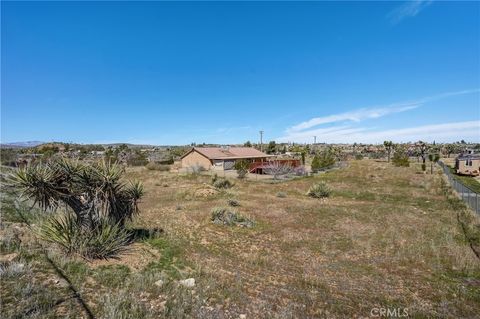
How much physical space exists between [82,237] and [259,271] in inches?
193

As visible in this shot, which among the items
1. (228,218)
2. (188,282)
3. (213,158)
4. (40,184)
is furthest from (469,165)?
(40,184)

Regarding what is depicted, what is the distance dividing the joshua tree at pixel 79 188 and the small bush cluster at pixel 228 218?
5.51 meters

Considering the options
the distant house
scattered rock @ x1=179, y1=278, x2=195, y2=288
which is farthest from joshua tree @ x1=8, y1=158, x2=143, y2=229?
the distant house

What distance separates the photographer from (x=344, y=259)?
9133 mm

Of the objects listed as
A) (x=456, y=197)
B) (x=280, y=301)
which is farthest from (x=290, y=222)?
(x=456, y=197)

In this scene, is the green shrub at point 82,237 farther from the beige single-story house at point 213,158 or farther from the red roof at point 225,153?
the red roof at point 225,153

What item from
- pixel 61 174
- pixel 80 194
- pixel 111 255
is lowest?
pixel 111 255

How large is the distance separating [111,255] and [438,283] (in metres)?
8.94

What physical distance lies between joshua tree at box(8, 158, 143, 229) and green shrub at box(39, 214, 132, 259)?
0.21 m

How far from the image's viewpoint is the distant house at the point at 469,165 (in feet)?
129

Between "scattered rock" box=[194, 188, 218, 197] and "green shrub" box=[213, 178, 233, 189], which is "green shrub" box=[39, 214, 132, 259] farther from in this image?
"green shrub" box=[213, 178, 233, 189]

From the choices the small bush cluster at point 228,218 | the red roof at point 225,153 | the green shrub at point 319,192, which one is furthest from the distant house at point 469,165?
the small bush cluster at point 228,218

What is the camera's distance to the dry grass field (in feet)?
17.6

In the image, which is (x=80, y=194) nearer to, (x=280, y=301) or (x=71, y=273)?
(x=71, y=273)
